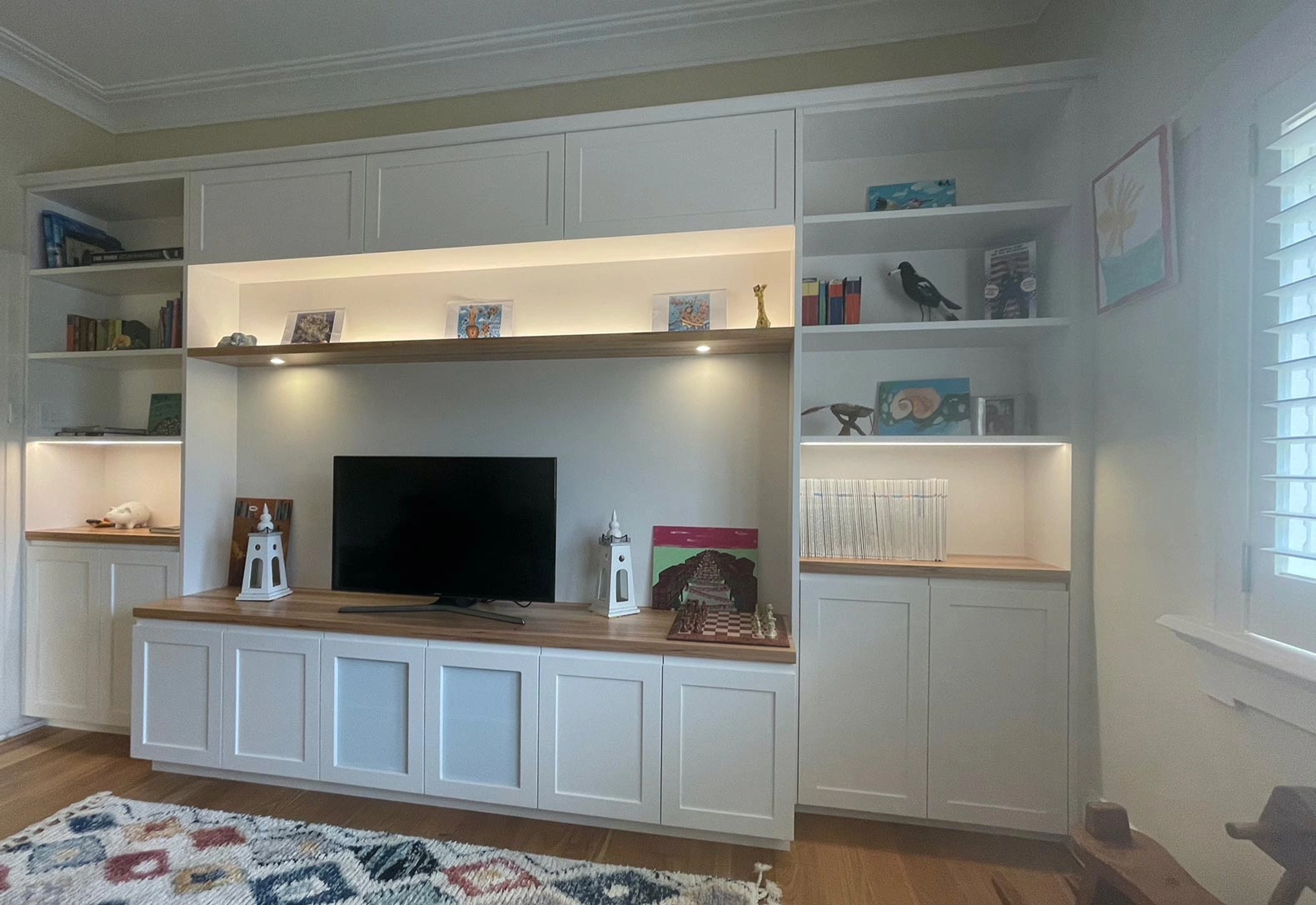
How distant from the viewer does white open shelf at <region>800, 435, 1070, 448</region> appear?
1.83m

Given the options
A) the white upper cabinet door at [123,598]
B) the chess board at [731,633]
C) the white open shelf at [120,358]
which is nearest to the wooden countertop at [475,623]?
the chess board at [731,633]

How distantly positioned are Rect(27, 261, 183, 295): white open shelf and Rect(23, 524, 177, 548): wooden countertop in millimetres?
1104

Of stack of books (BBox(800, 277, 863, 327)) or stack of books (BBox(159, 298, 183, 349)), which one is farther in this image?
stack of books (BBox(159, 298, 183, 349))

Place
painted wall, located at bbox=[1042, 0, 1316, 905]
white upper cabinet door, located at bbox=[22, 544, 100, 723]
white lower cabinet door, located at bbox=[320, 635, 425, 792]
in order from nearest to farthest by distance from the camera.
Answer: painted wall, located at bbox=[1042, 0, 1316, 905] → white lower cabinet door, located at bbox=[320, 635, 425, 792] → white upper cabinet door, located at bbox=[22, 544, 100, 723]

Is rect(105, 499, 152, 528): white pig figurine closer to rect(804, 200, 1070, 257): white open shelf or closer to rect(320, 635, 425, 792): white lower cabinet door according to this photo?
rect(320, 635, 425, 792): white lower cabinet door

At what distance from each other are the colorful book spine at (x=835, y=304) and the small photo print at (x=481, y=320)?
48.6 inches

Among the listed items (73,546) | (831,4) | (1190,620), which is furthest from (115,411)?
(1190,620)

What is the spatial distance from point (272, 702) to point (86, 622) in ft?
3.70

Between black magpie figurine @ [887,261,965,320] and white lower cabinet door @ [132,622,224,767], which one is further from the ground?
black magpie figurine @ [887,261,965,320]

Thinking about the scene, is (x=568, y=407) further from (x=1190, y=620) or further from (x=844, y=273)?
(x=1190, y=620)

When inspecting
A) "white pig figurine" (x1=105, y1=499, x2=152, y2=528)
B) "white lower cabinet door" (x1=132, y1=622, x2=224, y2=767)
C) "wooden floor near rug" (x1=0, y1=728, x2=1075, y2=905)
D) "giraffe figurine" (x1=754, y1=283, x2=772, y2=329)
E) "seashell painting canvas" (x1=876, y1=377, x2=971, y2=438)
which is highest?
"giraffe figurine" (x1=754, y1=283, x2=772, y2=329)

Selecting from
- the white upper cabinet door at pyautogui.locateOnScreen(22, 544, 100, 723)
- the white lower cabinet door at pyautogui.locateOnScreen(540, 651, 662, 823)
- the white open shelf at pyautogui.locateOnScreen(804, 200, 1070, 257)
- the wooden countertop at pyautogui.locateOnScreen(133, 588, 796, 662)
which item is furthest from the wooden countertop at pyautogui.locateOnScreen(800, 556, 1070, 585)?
the white upper cabinet door at pyautogui.locateOnScreen(22, 544, 100, 723)

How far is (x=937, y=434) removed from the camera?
2014 mm

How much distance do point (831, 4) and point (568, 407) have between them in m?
1.75
